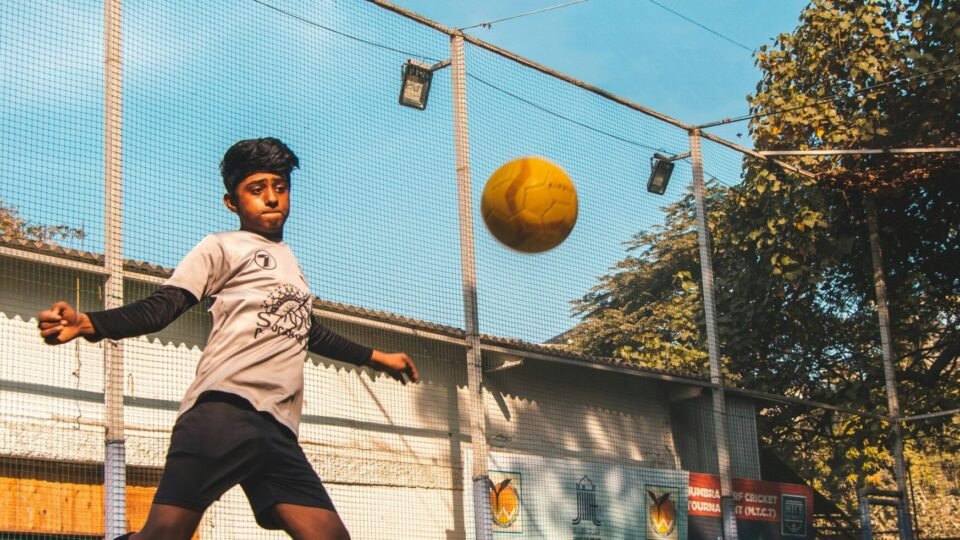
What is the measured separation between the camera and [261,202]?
3705mm

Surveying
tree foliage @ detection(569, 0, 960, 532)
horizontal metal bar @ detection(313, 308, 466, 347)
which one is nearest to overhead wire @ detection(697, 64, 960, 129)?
tree foliage @ detection(569, 0, 960, 532)

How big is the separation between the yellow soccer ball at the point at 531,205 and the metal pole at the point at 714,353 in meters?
3.04

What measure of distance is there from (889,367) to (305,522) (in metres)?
8.46

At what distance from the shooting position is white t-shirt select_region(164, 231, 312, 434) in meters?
3.39

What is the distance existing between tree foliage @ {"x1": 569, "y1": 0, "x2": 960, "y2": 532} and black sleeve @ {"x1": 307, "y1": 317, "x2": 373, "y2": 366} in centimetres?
628

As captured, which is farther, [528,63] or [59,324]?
[528,63]

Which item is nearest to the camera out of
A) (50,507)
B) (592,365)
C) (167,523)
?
(167,523)

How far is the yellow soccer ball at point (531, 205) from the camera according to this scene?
6641 mm

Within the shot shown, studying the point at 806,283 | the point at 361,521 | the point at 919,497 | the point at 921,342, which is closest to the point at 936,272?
the point at 921,342

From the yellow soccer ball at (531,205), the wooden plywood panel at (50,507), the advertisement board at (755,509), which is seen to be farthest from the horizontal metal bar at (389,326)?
the advertisement board at (755,509)

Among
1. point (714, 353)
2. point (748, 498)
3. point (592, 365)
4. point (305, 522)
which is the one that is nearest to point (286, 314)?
point (305, 522)

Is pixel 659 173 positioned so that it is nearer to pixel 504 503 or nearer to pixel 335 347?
pixel 504 503

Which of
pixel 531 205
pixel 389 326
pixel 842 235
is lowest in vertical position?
pixel 389 326

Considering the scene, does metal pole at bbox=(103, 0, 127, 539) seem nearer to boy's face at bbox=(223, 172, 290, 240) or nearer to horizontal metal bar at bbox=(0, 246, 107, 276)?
horizontal metal bar at bbox=(0, 246, 107, 276)
